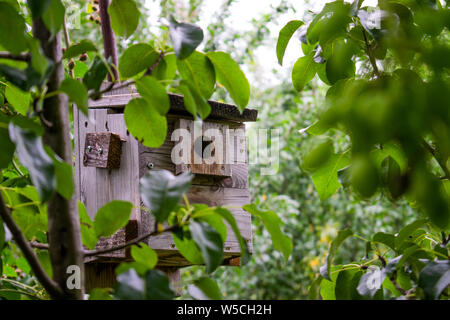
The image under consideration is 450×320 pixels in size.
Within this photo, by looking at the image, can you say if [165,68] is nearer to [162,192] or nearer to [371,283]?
[162,192]

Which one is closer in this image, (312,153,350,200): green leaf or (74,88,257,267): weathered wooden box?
(312,153,350,200): green leaf

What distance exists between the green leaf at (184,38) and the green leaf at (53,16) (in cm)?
17

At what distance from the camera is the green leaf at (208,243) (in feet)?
2.42

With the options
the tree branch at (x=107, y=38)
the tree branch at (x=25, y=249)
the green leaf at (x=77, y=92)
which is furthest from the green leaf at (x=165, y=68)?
the tree branch at (x=107, y=38)

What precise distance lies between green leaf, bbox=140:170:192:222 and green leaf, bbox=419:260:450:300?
39 cm

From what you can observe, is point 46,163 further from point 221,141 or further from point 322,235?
point 322,235

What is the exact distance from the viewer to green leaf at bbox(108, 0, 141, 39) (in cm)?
93

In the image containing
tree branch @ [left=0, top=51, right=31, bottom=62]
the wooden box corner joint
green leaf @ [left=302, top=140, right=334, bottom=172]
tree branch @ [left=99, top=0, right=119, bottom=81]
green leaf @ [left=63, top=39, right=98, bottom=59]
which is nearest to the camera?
green leaf @ [left=302, top=140, right=334, bottom=172]

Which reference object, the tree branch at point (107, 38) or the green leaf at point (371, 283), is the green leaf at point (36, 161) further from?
the tree branch at point (107, 38)

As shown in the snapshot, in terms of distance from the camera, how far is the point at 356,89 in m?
0.53

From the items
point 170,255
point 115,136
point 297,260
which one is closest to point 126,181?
point 115,136

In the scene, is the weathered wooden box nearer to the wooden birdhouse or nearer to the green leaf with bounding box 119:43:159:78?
the wooden birdhouse

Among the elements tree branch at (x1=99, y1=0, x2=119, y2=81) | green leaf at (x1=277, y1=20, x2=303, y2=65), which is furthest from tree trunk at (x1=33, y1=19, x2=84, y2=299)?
tree branch at (x1=99, y1=0, x2=119, y2=81)

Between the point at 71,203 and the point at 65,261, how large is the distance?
0.27 ft
